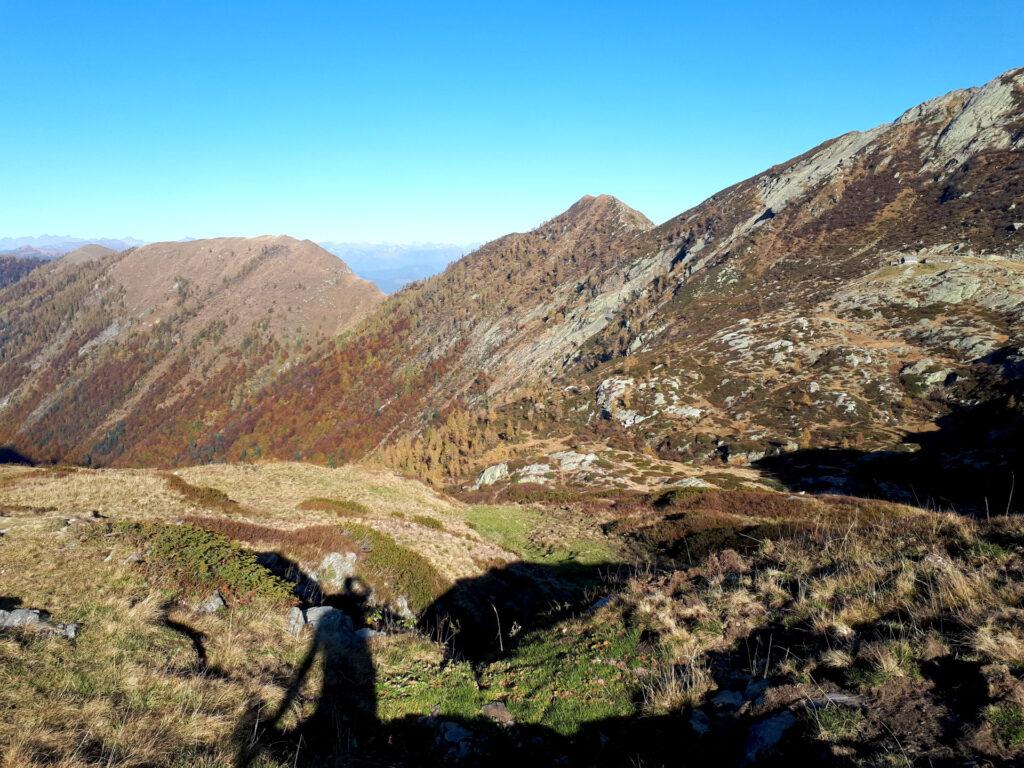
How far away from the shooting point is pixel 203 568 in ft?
37.7

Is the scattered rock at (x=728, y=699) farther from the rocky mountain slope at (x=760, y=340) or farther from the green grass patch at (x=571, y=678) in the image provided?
the rocky mountain slope at (x=760, y=340)

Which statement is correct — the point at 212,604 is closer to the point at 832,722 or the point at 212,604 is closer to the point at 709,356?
the point at 832,722

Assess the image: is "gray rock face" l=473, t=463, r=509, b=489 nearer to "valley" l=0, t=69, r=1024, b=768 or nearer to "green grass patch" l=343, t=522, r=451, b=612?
"valley" l=0, t=69, r=1024, b=768

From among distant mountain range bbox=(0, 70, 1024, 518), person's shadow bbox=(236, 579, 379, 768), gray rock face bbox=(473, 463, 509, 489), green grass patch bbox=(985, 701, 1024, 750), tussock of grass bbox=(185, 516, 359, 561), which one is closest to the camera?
green grass patch bbox=(985, 701, 1024, 750)

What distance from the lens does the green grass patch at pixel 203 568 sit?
36.0 ft

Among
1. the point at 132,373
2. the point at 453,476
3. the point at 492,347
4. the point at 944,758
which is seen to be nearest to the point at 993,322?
the point at 453,476

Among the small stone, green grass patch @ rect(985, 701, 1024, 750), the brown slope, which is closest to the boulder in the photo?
the small stone

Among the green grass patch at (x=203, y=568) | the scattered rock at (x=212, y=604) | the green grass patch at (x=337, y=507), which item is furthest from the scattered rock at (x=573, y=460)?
the scattered rock at (x=212, y=604)

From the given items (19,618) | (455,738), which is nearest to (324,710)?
(455,738)

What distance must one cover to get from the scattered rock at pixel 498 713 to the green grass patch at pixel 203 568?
19.2 feet

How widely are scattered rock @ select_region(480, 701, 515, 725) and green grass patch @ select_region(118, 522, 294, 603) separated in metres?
5.87

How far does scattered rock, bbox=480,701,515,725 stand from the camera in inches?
305

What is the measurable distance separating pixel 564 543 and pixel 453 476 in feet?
91.5

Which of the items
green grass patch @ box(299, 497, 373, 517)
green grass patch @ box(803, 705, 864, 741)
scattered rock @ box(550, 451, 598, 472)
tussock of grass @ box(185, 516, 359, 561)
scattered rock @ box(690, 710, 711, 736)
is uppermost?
green grass patch @ box(803, 705, 864, 741)
